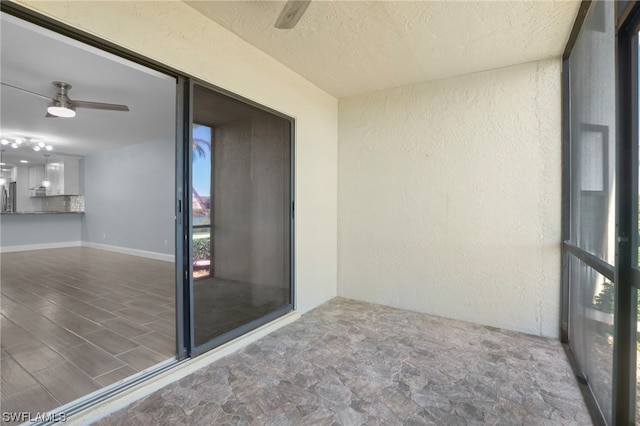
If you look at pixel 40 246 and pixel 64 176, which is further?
pixel 64 176

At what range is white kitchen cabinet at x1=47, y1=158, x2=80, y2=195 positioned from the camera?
788 cm

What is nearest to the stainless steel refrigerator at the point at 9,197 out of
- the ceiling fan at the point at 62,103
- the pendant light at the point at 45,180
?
the pendant light at the point at 45,180

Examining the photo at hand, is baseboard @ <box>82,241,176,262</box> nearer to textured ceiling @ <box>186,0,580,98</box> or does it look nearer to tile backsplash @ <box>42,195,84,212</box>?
tile backsplash @ <box>42,195,84,212</box>

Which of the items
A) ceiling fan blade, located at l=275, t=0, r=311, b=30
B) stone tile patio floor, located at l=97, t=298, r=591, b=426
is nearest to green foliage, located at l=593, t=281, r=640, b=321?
stone tile patio floor, located at l=97, t=298, r=591, b=426

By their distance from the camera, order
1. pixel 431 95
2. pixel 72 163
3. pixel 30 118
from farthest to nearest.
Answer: pixel 72 163 < pixel 30 118 < pixel 431 95

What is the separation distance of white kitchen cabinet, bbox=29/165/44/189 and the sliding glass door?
9.62 m

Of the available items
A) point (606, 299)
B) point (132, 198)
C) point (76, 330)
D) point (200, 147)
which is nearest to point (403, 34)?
point (200, 147)

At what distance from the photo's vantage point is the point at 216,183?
249 centimetres

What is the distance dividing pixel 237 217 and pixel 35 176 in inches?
392

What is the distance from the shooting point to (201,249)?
2367 millimetres

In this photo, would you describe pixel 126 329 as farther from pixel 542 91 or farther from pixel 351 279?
pixel 542 91

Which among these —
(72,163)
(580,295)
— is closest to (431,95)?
(580,295)

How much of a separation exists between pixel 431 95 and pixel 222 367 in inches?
136

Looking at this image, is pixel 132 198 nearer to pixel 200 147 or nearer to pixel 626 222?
pixel 200 147
